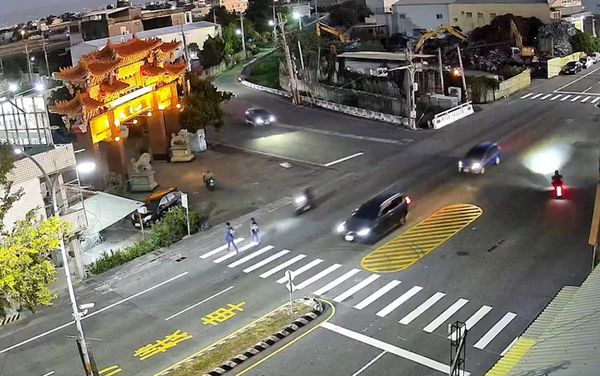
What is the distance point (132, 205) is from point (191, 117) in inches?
655

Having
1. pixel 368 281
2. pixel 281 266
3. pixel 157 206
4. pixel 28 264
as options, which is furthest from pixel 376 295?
pixel 157 206

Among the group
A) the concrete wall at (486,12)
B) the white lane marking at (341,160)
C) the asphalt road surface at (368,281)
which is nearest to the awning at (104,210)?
the asphalt road surface at (368,281)

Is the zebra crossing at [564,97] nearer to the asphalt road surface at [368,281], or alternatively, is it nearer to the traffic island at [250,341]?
the asphalt road surface at [368,281]

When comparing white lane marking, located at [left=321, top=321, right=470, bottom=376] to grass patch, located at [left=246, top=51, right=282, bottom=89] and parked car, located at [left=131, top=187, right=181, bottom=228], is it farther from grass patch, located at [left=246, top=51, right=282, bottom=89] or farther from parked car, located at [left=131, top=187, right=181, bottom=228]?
grass patch, located at [left=246, top=51, right=282, bottom=89]

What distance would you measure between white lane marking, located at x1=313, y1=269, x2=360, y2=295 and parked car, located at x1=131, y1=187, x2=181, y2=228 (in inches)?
504

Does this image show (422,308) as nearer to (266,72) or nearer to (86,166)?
(86,166)

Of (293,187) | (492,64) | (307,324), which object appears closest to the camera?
(307,324)

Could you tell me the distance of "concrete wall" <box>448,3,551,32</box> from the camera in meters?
79.0

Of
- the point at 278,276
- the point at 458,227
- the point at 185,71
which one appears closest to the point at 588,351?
the point at 278,276

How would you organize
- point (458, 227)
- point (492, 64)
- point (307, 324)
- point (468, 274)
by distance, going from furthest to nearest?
point (492, 64) → point (458, 227) → point (468, 274) → point (307, 324)

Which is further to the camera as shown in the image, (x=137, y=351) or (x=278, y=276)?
(x=278, y=276)

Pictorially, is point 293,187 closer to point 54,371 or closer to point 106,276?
point 106,276

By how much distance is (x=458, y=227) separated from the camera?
32.2 metres

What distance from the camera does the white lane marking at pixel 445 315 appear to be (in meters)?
23.3
